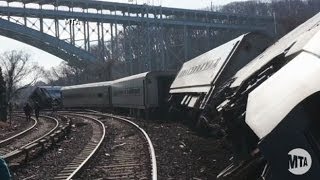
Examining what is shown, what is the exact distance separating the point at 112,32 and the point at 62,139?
69.6m

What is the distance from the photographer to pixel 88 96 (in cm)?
5591

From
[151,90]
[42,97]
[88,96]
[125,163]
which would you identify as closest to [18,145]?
[125,163]

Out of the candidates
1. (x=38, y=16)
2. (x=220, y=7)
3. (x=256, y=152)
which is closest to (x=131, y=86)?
(x=256, y=152)

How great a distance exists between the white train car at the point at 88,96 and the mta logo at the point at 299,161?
45934 millimetres

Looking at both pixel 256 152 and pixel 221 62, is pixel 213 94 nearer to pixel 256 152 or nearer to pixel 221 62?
pixel 221 62

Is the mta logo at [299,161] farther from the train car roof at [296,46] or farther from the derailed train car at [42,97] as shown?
the derailed train car at [42,97]

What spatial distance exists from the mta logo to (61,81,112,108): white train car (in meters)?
45.9

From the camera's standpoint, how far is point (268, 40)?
693 inches

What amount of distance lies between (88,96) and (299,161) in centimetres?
5217

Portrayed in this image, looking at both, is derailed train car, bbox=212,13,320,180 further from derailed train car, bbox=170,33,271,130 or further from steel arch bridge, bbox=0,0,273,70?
steel arch bridge, bbox=0,0,273,70

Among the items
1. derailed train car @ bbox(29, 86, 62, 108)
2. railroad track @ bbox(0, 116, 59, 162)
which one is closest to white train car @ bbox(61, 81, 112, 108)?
derailed train car @ bbox(29, 86, 62, 108)

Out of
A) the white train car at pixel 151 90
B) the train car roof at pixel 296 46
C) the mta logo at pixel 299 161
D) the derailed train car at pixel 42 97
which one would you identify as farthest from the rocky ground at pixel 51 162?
the derailed train car at pixel 42 97

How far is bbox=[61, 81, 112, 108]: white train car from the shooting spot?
51562 mm

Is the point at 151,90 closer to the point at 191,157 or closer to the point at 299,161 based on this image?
the point at 191,157
